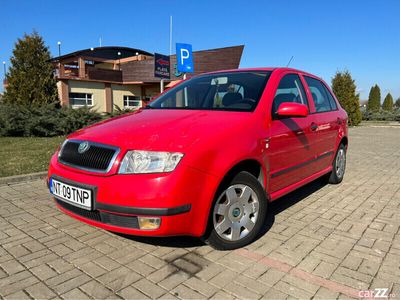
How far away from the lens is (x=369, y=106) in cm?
4038

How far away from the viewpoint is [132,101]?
32.7 meters

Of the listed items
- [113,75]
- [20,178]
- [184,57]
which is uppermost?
[113,75]

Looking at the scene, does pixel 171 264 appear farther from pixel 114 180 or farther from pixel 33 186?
pixel 33 186

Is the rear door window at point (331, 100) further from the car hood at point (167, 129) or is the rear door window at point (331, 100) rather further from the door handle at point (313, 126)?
the car hood at point (167, 129)

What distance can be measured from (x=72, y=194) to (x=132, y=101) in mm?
30999

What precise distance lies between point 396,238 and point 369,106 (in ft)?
139

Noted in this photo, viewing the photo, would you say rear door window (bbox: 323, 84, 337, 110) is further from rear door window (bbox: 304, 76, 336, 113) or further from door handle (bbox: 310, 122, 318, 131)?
door handle (bbox: 310, 122, 318, 131)

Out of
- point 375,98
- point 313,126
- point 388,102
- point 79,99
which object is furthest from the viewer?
point 388,102

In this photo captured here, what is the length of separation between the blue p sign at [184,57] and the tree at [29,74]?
11494 millimetres

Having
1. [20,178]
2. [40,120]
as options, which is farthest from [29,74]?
[20,178]

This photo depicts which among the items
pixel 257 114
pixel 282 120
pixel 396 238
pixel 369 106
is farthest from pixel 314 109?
pixel 369 106

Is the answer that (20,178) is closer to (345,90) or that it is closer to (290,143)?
(290,143)

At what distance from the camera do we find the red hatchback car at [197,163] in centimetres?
240

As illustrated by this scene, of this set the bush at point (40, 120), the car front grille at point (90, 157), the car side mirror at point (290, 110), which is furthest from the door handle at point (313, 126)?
the bush at point (40, 120)
